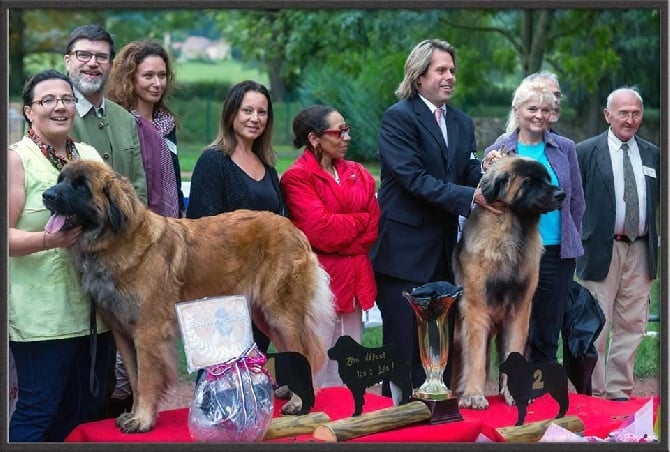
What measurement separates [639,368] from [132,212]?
542 cm

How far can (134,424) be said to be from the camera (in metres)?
4.12

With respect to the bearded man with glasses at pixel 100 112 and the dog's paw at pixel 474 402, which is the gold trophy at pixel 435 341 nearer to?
the dog's paw at pixel 474 402

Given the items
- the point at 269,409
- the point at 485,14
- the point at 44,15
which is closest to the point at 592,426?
the point at 269,409

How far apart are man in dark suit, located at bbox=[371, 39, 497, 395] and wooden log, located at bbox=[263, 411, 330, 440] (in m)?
0.94

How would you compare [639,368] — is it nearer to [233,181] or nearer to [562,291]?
[562,291]

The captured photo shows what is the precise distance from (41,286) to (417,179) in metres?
2.06

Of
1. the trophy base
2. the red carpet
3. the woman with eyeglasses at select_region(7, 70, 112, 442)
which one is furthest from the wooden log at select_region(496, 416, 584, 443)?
the woman with eyeglasses at select_region(7, 70, 112, 442)

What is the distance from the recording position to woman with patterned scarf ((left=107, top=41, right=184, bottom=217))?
16.4ft

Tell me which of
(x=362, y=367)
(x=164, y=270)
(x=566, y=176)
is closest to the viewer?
(x=164, y=270)

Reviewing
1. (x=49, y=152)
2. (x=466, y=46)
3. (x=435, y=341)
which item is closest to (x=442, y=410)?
(x=435, y=341)

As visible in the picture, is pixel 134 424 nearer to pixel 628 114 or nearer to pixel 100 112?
pixel 100 112

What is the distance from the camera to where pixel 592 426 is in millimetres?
4637

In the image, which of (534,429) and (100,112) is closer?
(534,429)

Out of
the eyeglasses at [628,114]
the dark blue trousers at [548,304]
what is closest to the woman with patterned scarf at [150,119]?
the dark blue trousers at [548,304]
